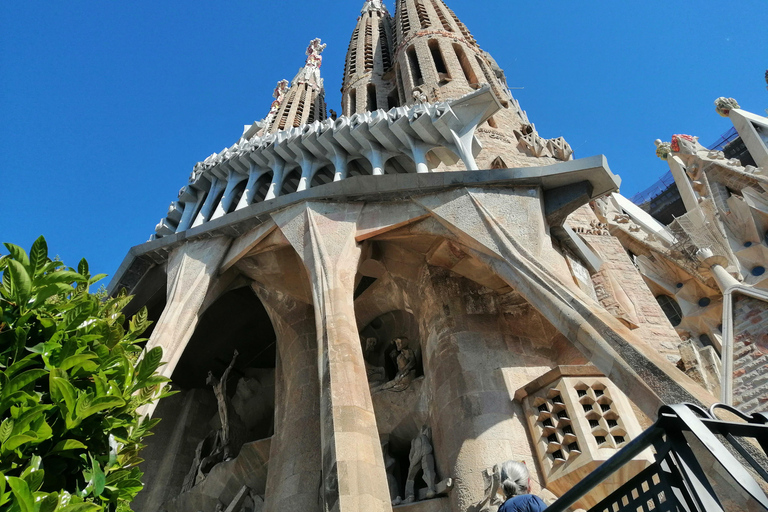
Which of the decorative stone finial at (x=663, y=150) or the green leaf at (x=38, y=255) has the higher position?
the decorative stone finial at (x=663, y=150)

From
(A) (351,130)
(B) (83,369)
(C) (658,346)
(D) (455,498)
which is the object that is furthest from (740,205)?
(B) (83,369)

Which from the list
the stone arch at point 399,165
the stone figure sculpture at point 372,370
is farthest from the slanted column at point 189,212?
the stone figure sculpture at point 372,370

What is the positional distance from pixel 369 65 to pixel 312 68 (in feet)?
32.0

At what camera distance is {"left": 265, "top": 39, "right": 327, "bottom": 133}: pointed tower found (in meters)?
26.0

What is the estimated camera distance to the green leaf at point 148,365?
317 centimetres

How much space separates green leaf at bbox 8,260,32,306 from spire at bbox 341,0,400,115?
17643 mm

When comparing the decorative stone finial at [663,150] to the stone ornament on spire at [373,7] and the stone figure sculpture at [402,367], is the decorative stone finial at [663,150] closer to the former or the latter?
the stone figure sculpture at [402,367]

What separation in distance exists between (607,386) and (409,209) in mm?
3143

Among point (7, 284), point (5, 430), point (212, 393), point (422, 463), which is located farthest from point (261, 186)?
point (5, 430)

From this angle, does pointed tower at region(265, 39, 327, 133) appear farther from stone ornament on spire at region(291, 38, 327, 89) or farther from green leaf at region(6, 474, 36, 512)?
green leaf at region(6, 474, 36, 512)

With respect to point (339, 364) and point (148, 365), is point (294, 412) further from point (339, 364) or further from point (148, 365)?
point (148, 365)

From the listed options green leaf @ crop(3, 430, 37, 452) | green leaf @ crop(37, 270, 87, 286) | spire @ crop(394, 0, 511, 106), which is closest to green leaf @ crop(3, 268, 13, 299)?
green leaf @ crop(37, 270, 87, 286)

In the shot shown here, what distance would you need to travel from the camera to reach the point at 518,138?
1402 cm

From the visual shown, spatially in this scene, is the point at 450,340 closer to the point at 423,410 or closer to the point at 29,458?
the point at 423,410
